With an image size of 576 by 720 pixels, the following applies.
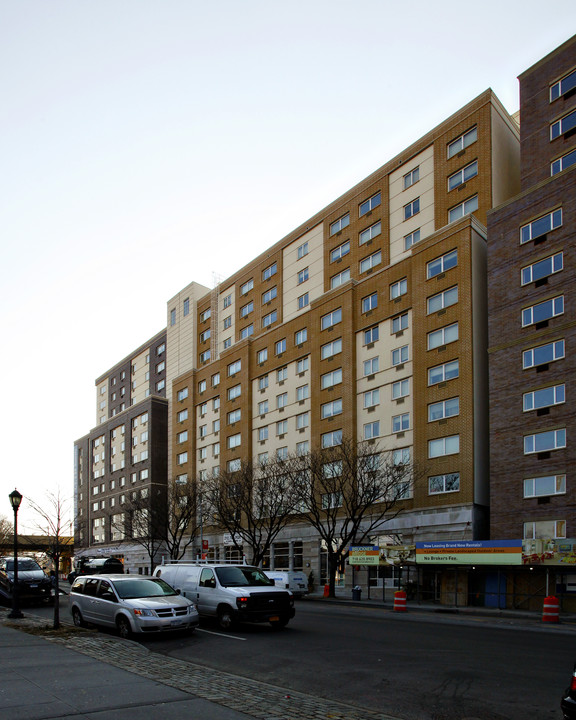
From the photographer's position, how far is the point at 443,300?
142 feet

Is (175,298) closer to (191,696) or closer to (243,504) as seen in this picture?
(243,504)

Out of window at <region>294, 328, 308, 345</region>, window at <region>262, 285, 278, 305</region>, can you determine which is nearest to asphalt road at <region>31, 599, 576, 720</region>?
window at <region>294, 328, 308, 345</region>

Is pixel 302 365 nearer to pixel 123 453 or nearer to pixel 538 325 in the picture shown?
pixel 538 325

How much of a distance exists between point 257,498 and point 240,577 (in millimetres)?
34370

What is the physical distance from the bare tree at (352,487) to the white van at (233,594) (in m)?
20.1

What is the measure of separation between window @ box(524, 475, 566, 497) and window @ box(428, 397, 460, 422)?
667 cm

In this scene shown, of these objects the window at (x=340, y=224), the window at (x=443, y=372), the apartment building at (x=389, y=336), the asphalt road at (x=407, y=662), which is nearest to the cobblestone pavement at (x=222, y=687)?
the asphalt road at (x=407, y=662)

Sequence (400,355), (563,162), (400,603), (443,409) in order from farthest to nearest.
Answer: (400,355) < (443,409) < (563,162) < (400,603)

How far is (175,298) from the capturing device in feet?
272

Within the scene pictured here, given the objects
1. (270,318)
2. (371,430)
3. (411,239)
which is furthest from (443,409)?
(270,318)

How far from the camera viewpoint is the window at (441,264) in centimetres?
4278

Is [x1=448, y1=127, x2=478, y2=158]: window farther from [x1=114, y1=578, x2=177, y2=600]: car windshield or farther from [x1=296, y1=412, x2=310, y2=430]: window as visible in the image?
[x1=114, y1=578, x2=177, y2=600]: car windshield

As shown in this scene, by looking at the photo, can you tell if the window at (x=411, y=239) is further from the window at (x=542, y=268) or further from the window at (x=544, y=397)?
the window at (x=544, y=397)

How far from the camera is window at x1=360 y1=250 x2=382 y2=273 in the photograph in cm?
5206
